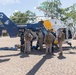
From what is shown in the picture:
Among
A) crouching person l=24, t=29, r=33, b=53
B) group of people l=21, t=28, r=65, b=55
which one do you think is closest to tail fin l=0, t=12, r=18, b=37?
group of people l=21, t=28, r=65, b=55

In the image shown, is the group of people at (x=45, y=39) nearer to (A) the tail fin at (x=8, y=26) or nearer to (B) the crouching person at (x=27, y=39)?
(B) the crouching person at (x=27, y=39)

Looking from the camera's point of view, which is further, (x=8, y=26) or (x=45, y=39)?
(x=8, y=26)

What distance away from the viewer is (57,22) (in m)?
19.3

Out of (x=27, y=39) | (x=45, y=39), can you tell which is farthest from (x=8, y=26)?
(x=45, y=39)

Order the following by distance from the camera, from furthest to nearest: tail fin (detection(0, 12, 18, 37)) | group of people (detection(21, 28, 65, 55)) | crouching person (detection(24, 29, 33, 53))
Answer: tail fin (detection(0, 12, 18, 37))
crouching person (detection(24, 29, 33, 53))
group of people (detection(21, 28, 65, 55))

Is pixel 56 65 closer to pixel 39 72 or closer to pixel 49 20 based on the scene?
pixel 39 72

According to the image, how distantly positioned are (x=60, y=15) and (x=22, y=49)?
52342 mm

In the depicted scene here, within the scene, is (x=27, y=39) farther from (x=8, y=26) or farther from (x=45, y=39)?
(x=8, y=26)

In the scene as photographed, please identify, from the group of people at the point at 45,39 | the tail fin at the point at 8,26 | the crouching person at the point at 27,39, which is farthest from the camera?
the tail fin at the point at 8,26

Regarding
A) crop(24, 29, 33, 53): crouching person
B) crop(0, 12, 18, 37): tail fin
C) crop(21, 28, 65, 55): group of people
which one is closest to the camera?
crop(21, 28, 65, 55): group of people

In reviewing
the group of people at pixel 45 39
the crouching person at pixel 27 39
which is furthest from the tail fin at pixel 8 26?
the crouching person at pixel 27 39

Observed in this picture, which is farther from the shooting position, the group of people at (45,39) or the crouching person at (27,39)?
the crouching person at (27,39)

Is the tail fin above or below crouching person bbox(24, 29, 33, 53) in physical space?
above

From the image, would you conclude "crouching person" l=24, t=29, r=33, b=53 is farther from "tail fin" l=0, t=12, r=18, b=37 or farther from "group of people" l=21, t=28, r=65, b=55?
"tail fin" l=0, t=12, r=18, b=37
